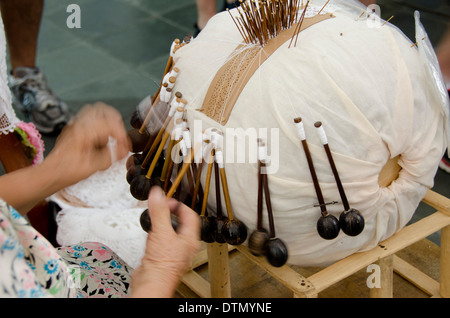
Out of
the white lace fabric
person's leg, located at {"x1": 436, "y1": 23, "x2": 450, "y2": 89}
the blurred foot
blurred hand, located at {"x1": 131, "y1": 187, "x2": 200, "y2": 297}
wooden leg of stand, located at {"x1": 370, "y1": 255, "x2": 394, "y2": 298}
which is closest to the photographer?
blurred hand, located at {"x1": 131, "y1": 187, "x2": 200, "y2": 297}

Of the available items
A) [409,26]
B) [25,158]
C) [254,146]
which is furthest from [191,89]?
[409,26]

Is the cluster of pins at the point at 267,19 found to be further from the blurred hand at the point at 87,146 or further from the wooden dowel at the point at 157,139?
the blurred hand at the point at 87,146

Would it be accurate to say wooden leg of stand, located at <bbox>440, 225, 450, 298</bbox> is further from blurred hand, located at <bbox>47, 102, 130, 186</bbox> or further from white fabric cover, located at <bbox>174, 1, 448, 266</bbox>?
blurred hand, located at <bbox>47, 102, 130, 186</bbox>

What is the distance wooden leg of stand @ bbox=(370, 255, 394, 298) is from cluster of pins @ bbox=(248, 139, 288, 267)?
284 mm

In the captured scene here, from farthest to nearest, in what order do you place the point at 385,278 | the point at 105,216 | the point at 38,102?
the point at 38,102 < the point at 105,216 < the point at 385,278

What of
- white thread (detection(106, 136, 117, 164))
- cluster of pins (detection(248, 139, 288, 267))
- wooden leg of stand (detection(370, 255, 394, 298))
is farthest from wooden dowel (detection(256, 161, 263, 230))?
white thread (detection(106, 136, 117, 164))

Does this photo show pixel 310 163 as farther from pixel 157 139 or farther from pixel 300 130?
pixel 157 139

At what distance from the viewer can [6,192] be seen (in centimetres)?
124

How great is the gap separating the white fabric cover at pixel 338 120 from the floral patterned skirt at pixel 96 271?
36 cm

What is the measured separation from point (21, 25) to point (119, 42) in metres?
0.95

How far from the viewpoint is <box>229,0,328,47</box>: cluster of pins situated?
1.17 metres

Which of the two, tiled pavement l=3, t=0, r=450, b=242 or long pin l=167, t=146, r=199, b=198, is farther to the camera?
tiled pavement l=3, t=0, r=450, b=242

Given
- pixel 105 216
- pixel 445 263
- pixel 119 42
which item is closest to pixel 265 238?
pixel 445 263

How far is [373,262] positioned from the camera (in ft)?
4.10
